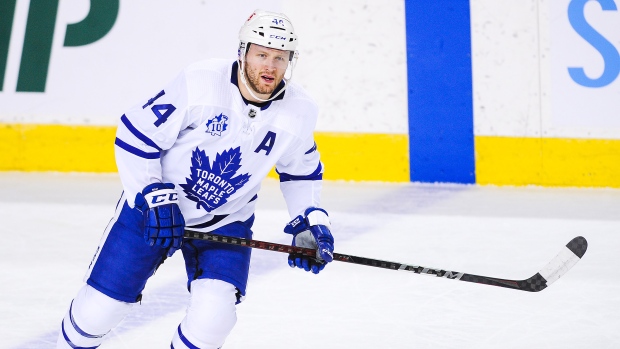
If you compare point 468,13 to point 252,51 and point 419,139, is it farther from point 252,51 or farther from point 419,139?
point 252,51

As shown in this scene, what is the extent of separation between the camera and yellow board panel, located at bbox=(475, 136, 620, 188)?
5367mm

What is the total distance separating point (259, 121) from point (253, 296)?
116 centimetres

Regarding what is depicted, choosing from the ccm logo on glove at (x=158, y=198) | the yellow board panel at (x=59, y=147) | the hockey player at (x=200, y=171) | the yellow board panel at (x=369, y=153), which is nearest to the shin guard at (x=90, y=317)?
the hockey player at (x=200, y=171)

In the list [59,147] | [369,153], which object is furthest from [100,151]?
[369,153]

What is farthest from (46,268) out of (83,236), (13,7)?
(13,7)

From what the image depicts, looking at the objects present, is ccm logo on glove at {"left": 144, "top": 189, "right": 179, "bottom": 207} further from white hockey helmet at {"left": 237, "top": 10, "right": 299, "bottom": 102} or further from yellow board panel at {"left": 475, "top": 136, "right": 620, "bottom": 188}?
yellow board panel at {"left": 475, "top": 136, "right": 620, "bottom": 188}

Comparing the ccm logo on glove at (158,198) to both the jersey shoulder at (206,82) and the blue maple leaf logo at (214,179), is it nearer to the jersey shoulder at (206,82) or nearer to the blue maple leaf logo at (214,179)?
the blue maple leaf logo at (214,179)

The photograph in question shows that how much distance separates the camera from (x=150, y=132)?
255 centimetres

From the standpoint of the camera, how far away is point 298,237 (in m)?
2.82

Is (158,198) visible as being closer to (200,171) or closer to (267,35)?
(200,171)

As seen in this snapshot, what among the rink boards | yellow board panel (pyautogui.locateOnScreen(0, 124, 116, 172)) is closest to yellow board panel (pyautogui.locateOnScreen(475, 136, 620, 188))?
the rink boards

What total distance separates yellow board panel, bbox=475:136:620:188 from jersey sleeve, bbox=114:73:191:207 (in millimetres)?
3158

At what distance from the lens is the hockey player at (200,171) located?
2535 mm

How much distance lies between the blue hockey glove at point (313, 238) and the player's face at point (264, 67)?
40cm
